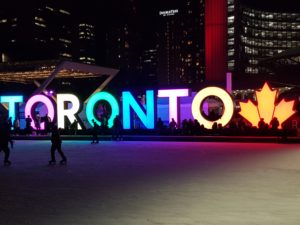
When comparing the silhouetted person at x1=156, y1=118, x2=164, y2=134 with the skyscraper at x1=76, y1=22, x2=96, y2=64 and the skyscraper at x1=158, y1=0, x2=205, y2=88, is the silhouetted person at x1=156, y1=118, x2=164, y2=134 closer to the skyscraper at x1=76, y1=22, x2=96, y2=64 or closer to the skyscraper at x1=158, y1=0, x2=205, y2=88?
the skyscraper at x1=76, y1=22, x2=96, y2=64

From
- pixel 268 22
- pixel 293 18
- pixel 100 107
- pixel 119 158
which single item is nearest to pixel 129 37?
pixel 268 22

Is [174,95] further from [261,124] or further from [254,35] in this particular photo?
[254,35]

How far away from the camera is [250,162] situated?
46.0ft

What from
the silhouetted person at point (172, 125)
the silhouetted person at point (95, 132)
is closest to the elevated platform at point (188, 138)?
the silhouetted person at point (172, 125)

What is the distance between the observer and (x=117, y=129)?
26.3 meters

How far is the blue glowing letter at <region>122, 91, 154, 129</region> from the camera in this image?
28.4 m

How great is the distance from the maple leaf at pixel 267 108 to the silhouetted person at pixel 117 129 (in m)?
7.31

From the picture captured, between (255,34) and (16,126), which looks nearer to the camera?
(16,126)

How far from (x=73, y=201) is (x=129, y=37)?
99752 millimetres

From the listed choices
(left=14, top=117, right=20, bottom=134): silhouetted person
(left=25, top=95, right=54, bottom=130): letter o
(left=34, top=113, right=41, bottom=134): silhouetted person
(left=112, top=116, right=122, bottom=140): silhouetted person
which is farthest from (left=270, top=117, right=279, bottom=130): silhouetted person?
(left=14, top=117, right=20, bottom=134): silhouetted person

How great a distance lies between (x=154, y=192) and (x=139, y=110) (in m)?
20.2

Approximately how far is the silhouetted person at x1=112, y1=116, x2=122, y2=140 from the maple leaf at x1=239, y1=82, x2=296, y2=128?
24.0ft

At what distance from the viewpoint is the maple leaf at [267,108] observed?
25672 mm

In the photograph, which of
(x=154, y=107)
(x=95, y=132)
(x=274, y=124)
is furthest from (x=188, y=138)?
(x=95, y=132)
